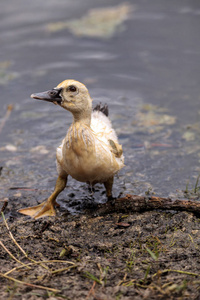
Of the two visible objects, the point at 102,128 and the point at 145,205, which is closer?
the point at 145,205

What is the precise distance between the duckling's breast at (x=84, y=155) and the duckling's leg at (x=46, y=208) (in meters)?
0.62

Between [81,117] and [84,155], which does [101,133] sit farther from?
[84,155]

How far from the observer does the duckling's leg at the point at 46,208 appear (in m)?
4.92

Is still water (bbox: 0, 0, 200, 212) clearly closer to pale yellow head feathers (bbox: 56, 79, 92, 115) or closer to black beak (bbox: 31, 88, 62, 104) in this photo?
pale yellow head feathers (bbox: 56, 79, 92, 115)

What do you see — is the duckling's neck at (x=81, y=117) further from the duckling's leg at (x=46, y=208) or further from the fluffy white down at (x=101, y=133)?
the duckling's leg at (x=46, y=208)

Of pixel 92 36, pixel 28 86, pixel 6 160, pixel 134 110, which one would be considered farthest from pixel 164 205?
pixel 92 36

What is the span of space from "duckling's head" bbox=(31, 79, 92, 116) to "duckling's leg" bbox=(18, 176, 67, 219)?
112 centimetres

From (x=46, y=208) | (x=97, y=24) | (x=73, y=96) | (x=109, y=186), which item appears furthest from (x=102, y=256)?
(x=97, y=24)

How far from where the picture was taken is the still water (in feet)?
19.8

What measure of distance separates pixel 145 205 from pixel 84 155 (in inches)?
37.8

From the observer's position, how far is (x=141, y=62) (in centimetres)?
920

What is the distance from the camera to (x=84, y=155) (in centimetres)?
436

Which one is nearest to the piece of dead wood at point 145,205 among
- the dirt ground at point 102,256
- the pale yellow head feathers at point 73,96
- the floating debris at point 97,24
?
the dirt ground at point 102,256

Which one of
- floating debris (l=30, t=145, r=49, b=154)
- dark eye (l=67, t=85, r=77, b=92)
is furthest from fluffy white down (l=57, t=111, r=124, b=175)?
floating debris (l=30, t=145, r=49, b=154)
